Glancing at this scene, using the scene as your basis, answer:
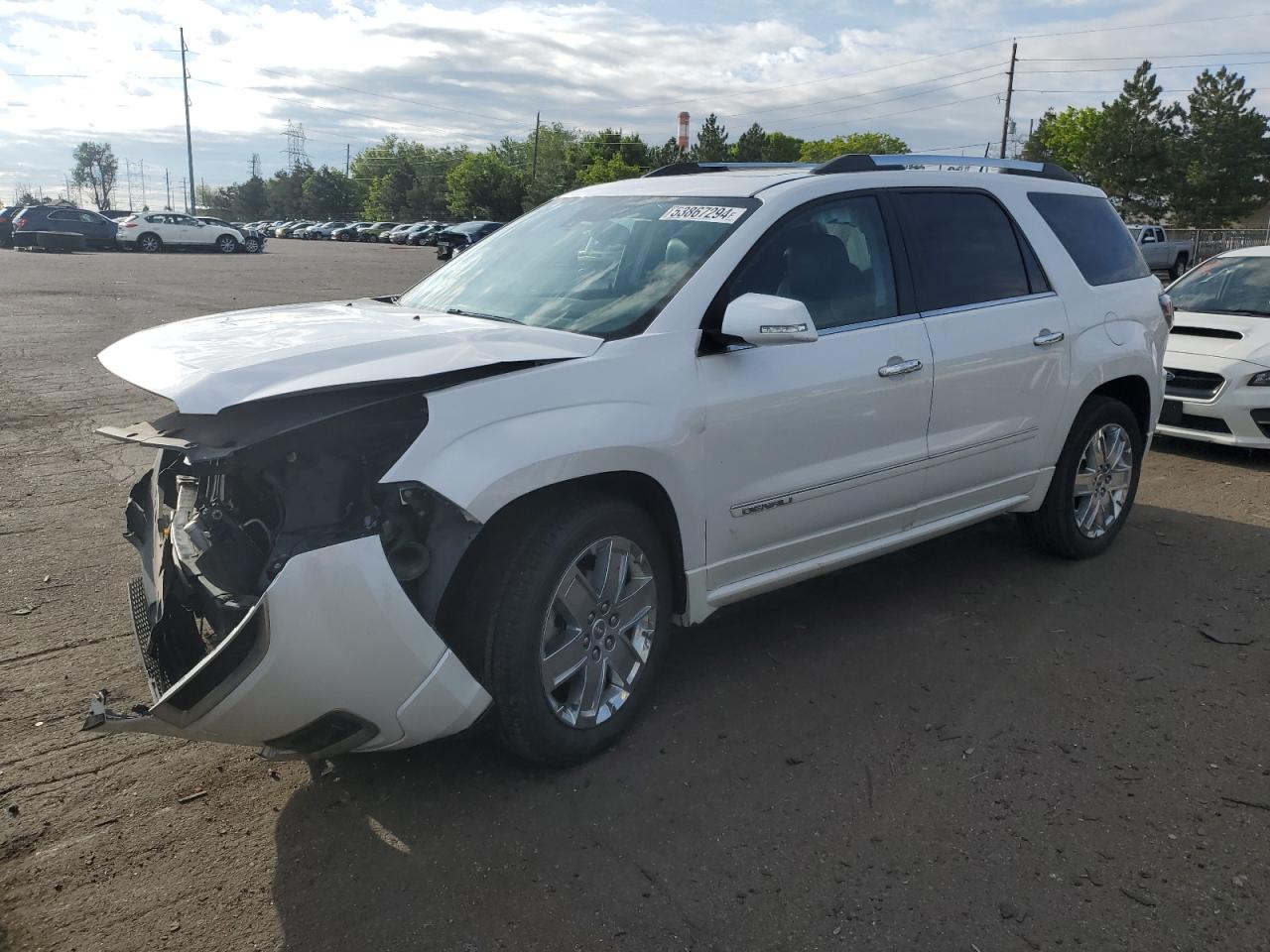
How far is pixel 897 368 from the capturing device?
414 centimetres

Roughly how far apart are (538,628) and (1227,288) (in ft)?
Answer: 27.0

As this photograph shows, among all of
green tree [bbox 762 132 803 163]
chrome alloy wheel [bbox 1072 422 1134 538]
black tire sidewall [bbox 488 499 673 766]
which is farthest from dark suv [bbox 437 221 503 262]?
green tree [bbox 762 132 803 163]

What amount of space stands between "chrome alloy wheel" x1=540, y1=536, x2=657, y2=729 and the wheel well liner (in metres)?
3.17

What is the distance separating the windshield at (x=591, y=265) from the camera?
3758 millimetres

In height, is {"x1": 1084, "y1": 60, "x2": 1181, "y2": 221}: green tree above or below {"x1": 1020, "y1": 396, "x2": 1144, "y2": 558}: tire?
above

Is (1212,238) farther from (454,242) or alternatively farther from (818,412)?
(818,412)

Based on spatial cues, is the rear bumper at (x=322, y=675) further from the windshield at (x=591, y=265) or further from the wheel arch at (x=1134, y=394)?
the wheel arch at (x=1134, y=394)

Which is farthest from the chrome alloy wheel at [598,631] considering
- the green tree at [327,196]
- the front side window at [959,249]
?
the green tree at [327,196]

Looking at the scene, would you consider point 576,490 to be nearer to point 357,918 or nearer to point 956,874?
point 357,918

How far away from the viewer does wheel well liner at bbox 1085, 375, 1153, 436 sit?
5508 mm

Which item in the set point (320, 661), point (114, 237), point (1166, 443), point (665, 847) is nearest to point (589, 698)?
point (665, 847)

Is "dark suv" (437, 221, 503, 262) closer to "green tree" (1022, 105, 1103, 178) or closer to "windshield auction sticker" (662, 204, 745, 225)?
"windshield auction sticker" (662, 204, 745, 225)

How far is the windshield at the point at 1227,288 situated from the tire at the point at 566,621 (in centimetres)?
719

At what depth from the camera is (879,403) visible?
4105 millimetres
